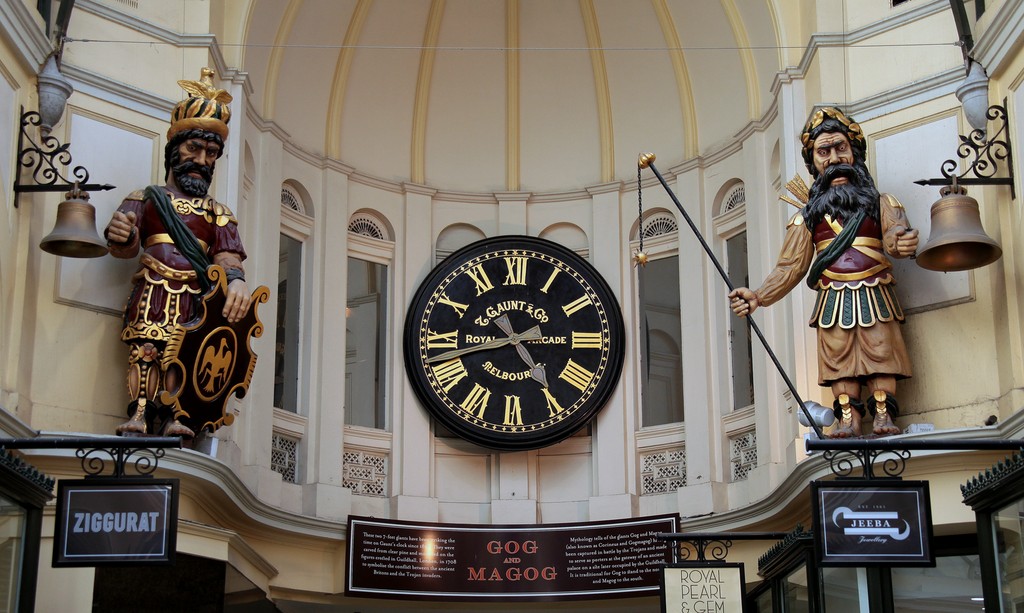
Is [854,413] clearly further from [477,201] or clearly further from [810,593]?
[477,201]

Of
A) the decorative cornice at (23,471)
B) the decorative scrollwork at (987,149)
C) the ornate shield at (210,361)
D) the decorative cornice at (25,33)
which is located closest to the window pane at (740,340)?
the decorative scrollwork at (987,149)

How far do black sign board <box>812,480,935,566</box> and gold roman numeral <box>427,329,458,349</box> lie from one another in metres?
5.85

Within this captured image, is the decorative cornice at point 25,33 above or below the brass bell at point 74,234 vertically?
above

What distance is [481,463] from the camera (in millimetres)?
14492

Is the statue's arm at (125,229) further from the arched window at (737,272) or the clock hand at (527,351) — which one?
the arched window at (737,272)

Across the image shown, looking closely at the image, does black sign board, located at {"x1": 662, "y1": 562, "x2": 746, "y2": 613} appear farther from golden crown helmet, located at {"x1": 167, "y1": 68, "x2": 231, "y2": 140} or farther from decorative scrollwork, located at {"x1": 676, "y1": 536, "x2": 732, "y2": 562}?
golden crown helmet, located at {"x1": 167, "y1": 68, "x2": 231, "y2": 140}

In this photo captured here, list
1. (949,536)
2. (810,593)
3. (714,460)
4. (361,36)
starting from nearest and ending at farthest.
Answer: (810,593), (949,536), (714,460), (361,36)

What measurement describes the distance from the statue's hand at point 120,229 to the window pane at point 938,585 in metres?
5.78

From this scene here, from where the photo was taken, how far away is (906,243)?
11312 mm

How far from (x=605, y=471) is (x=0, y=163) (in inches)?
232

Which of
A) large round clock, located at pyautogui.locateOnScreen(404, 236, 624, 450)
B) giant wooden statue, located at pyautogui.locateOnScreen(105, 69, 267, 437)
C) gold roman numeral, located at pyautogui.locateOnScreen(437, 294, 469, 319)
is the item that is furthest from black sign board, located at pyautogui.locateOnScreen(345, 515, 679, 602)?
giant wooden statue, located at pyautogui.locateOnScreen(105, 69, 267, 437)

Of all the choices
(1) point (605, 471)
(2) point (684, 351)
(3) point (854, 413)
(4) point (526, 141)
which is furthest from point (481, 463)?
(3) point (854, 413)

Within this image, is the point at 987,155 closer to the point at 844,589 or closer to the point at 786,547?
the point at 786,547

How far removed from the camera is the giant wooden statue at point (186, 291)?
447 inches
